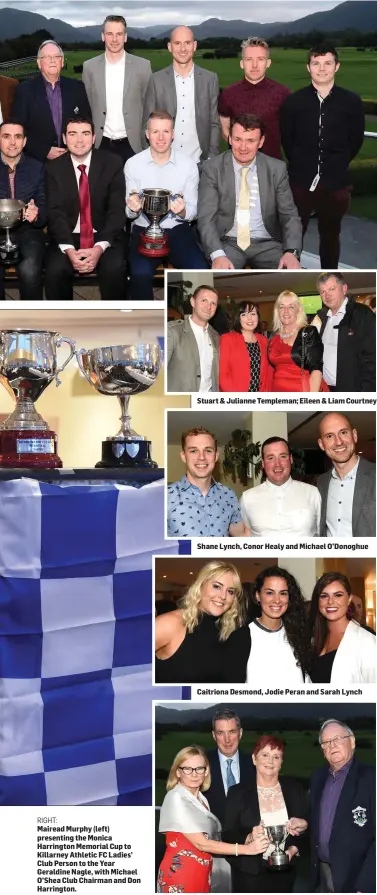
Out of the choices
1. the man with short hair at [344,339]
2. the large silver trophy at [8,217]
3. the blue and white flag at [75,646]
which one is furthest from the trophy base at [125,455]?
the large silver trophy at [8,217]

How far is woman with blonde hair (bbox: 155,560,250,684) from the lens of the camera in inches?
151

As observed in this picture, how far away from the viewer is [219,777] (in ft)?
12.5

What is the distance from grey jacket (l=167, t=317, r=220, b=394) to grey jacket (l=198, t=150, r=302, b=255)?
920 millimetres

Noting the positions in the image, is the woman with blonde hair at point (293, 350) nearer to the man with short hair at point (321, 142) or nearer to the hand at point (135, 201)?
the hand at point (135, 201)

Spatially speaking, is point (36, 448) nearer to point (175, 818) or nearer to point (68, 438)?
point (68, 438)

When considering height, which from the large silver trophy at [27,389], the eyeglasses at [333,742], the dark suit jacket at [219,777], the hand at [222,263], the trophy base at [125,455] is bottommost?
the dark suit jacket at [219,777]

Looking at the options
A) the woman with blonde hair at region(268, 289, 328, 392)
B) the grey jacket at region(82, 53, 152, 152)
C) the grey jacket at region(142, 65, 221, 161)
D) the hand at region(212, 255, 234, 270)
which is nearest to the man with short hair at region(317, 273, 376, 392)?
the woman with blonde hair at region(268, 289, 328, 392)

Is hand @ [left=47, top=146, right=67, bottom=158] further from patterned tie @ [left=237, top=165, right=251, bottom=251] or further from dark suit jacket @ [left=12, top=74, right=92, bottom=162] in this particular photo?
patterned tie @ [left=237, top=165, right=251, bottom=251]

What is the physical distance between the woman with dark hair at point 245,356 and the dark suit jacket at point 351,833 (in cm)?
110

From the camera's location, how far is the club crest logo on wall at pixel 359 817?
380 cm

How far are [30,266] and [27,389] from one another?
1.00 metres

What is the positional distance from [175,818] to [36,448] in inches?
44.0

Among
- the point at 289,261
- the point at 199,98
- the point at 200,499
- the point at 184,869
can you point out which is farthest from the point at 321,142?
the point at 184,869

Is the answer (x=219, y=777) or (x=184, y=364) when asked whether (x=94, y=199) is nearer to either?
(x=184, y=364)
